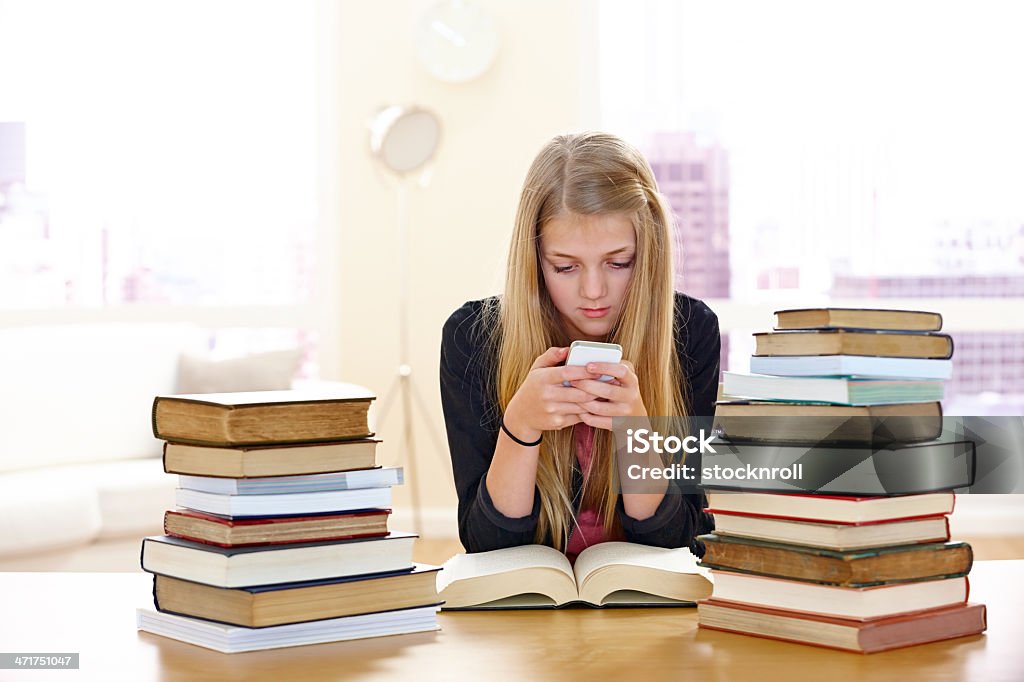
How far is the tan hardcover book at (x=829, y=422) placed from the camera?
3.24ft

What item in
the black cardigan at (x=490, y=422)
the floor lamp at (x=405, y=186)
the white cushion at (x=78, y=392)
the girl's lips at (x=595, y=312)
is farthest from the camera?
the floor lamp at (x=405, y=186)

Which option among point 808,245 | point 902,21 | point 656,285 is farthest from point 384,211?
point 656,285

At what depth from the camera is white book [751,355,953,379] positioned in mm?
984

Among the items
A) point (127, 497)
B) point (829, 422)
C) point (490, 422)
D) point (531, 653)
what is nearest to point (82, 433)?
point (127, 497)

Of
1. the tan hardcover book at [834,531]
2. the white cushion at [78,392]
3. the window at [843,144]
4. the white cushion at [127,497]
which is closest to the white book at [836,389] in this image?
the tan hardcover book at [834,531]

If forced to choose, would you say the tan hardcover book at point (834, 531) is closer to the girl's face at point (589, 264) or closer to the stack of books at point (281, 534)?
the stack of books at point (281, 534)

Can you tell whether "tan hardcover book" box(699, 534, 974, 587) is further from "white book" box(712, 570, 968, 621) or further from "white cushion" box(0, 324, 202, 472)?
"white cushion" box(0, 324, 202, 472)

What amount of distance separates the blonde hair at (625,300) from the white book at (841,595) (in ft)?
1.90

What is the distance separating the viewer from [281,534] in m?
1.01

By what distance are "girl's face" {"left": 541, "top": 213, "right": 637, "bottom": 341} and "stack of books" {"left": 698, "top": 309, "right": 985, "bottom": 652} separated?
60 cm

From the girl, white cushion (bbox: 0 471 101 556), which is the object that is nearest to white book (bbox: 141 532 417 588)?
the girl

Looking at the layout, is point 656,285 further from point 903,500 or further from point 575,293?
point 903,500

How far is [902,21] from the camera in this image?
188 inches

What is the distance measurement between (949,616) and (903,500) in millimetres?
115
